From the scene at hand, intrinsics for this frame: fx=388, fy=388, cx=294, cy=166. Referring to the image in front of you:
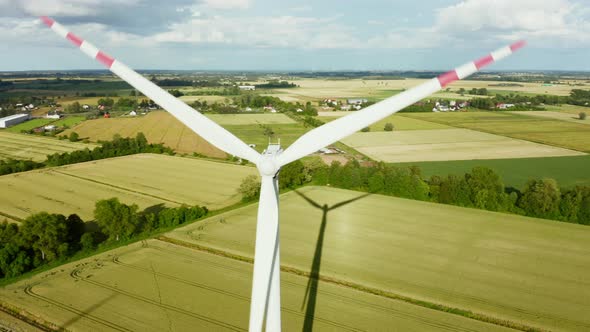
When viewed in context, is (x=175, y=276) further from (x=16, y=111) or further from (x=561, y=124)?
(x=16, y=111)

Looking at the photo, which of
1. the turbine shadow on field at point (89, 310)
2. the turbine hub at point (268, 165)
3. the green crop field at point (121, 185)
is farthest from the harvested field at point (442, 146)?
the turbine hub at point (268, 165)

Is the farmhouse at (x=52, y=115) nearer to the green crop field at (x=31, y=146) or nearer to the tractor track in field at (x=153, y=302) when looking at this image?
the green crop field at (x=31, y=146)

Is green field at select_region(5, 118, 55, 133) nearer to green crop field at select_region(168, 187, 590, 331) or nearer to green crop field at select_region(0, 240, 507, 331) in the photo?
green crop field at select_region(168, 187, 590, 331)

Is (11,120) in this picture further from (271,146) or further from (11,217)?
(271,146)

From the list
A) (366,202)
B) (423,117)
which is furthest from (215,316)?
(423,117)

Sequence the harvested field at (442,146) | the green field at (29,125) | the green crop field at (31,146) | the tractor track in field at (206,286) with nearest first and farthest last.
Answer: the tractor track in field at (206,286) → the harvested field at (442,146) → the green crop field at (31,146) → the green field at (29,125)

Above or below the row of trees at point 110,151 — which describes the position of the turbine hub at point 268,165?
above

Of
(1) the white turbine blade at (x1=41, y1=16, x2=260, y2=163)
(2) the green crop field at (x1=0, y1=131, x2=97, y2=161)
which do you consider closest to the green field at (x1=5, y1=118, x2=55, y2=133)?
(2) the green crop field at (x1=0, y1=131, x2=97, y2=161)
